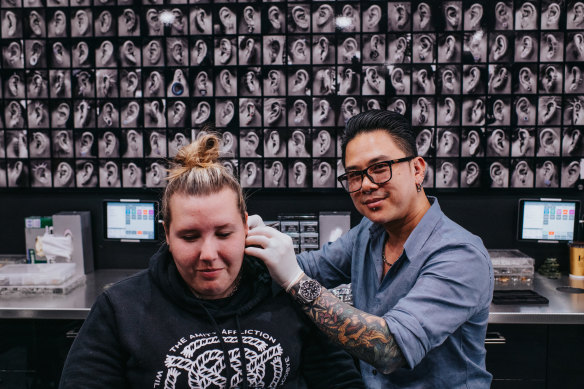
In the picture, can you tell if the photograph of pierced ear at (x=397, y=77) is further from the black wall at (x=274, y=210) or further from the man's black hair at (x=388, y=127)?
the man's black hair at (x=388, y=127)

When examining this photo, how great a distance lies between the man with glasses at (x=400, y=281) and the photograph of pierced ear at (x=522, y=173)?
1666 mm

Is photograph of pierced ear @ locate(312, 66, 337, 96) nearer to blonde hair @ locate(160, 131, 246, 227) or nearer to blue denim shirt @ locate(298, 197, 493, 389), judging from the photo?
blue denim shirt @ locate(298, 197, 493, 389)

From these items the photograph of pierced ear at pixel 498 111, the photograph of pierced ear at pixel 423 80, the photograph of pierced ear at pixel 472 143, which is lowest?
the photograph of pierced ear at pixel 472 143

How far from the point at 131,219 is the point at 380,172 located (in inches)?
86.6

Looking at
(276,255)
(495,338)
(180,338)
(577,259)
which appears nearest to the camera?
(180,338)

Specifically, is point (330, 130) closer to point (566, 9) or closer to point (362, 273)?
point (362, 273)

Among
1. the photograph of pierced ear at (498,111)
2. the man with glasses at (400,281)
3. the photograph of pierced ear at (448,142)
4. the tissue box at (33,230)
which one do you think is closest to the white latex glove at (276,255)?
the man with glasses at (400,281)

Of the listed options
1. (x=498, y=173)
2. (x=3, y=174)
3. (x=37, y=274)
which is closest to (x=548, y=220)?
(x=498, y=173)

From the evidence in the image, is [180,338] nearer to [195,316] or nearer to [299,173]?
[195,316]

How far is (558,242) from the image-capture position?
3.03m

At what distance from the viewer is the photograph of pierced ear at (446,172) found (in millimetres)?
3096

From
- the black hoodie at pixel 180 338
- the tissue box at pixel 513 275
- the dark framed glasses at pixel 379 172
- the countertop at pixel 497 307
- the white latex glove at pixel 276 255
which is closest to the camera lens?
the black hoodie at pixel 180 338

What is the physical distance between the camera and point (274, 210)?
3.23 m

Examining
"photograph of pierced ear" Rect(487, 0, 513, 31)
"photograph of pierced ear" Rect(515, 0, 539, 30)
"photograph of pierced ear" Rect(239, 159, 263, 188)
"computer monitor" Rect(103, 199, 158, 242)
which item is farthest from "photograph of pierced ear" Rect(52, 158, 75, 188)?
"photograph of pierced ear" Rect(515, 0, 539, 30)
